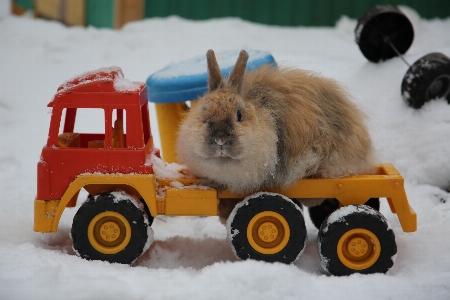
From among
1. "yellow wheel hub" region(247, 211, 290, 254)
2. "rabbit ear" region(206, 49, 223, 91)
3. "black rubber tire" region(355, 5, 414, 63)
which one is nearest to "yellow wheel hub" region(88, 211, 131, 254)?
"yellow wheel hub" region(247, 211, 290, 254)

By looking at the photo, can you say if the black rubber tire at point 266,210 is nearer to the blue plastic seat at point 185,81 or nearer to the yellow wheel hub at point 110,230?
the yellow wheel hub at point 110,230

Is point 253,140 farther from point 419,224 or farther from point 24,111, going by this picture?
point 24,111

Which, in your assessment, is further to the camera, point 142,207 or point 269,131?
point 142,207

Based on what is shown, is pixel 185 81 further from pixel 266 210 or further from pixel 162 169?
pixel 266 210

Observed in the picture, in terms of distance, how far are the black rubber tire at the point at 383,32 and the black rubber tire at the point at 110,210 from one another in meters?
2.76

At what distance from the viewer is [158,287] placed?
265 cm

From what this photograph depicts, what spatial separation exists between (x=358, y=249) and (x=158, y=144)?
7.96ft

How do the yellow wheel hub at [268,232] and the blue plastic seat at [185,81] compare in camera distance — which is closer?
the yellow wheel hub at [268,232]

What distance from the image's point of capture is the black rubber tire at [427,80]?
416 centimetres

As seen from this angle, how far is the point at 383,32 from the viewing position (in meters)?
4.81

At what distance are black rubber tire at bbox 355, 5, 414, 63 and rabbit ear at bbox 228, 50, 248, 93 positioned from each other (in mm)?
2135

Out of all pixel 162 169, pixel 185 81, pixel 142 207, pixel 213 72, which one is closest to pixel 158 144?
pixel 185 81

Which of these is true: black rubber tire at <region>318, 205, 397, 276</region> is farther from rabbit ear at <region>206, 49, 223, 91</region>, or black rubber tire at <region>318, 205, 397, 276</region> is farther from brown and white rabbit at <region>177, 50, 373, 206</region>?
rabbit ear at <region>206, 49, 223, 91</region>

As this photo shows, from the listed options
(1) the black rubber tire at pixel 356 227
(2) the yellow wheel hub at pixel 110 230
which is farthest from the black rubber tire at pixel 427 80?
(2) the yellow wheel hub at pixel 110 230
